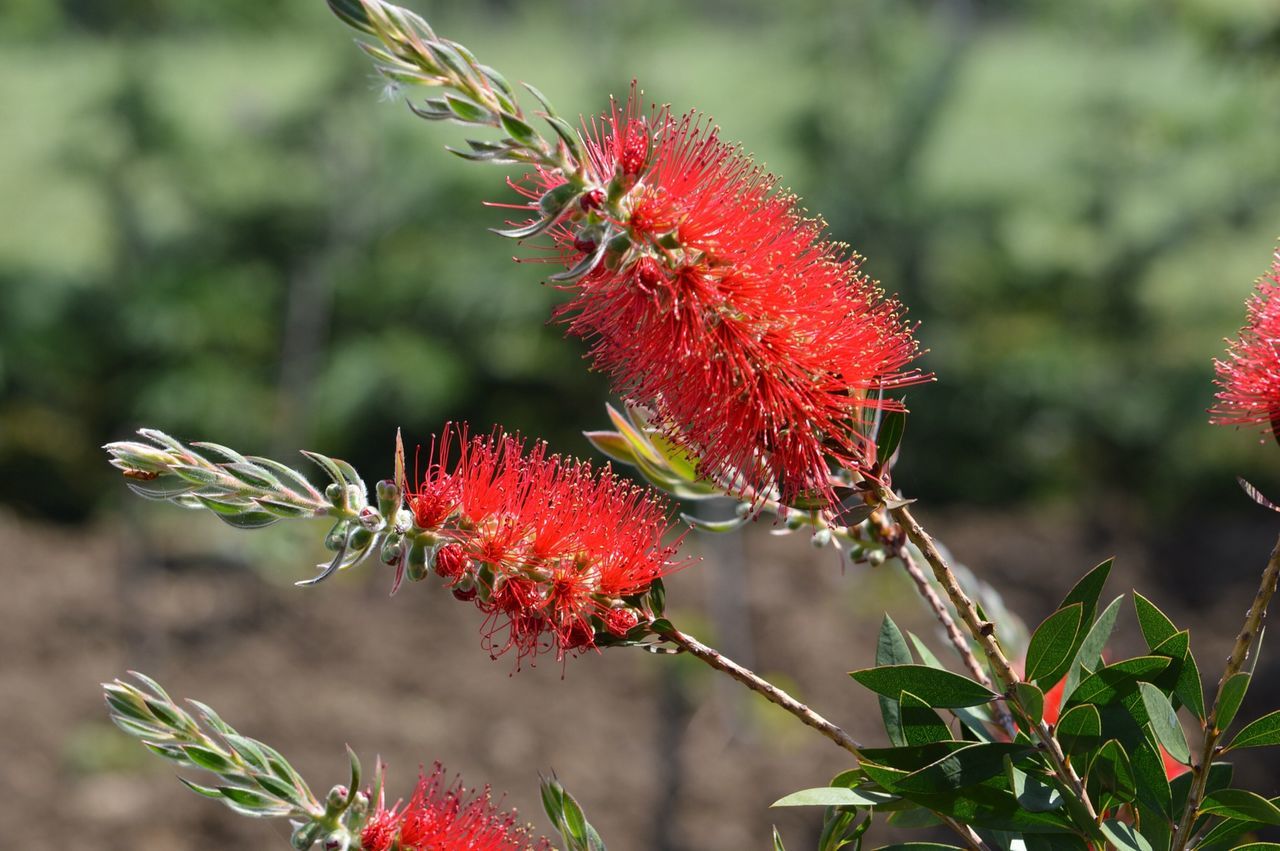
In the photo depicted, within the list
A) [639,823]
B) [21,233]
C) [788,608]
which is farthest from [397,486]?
[21,233]

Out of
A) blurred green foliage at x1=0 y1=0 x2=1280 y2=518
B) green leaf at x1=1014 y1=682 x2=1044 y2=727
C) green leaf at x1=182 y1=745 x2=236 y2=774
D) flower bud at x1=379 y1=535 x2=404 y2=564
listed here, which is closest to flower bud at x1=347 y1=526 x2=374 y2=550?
flower bud at x1=379 y1=535 x2=404 y2=564

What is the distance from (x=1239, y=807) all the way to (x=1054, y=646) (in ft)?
0.46

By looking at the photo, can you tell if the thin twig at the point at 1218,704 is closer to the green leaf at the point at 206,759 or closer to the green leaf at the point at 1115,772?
the green leaf at the point at 1115,772

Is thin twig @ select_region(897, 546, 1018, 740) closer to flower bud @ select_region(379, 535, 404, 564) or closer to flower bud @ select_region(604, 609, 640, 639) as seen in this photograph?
flower bud @ select_region(604, 609, 640, 639)

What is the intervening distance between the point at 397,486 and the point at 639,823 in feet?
9.06

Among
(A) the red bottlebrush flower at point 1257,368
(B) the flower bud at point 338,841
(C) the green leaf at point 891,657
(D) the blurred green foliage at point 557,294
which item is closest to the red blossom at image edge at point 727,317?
(C) the green leaf at point 891,657

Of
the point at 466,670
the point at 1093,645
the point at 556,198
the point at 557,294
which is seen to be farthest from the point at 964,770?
the point at 557,294

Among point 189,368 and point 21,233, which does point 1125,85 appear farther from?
point 21,233

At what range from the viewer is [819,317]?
861 mm

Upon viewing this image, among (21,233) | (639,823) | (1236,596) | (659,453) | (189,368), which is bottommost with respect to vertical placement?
(21,233)

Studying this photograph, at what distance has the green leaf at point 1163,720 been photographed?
737 mm

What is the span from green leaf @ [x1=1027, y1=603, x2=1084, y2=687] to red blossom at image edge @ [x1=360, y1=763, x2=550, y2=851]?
33 cm

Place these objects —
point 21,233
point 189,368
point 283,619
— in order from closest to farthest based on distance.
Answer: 1. point 283,619
2. point 189,368
3. point 21,233

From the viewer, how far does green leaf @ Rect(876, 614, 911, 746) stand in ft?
2.75
